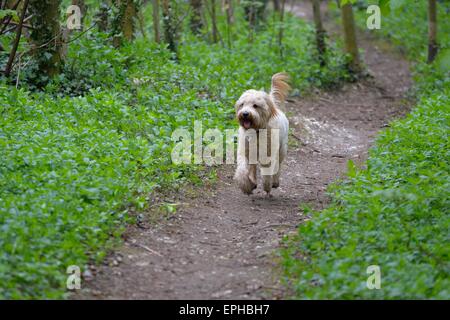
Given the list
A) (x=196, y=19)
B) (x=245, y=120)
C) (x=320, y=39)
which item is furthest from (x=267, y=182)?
(x=196, y=19)

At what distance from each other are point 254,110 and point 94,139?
2.20m

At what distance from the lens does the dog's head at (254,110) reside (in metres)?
8.60

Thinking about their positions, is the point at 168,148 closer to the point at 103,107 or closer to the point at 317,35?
the point at 103,107

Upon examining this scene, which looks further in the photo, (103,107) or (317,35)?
(317,35)

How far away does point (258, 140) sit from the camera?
8953mm

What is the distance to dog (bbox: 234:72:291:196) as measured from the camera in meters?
8.68

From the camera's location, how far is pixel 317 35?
16812mm

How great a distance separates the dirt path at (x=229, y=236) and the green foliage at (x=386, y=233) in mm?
460

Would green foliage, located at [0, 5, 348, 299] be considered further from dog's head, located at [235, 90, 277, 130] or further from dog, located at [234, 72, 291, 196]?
dog's head, located at [235, 90, 277, 130]

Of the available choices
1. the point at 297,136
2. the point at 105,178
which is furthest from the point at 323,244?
the point at 297,136

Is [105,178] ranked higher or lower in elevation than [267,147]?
lower

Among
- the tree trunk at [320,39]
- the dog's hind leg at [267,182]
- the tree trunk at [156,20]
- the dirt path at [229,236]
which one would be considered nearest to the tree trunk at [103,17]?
the tree trunk at [156,20]

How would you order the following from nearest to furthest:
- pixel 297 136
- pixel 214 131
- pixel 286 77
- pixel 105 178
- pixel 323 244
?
1. pixel 323 244
2. pixel 105 178
3. pixel 286 77
4. pixel 214 131
5. pixel 297 136
